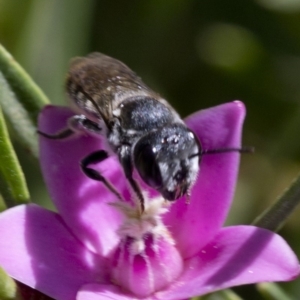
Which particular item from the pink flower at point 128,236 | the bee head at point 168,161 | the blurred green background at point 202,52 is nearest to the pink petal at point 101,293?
the pink flower at point 128,236


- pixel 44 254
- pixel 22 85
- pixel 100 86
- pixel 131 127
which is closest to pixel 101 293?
pixel 44 254

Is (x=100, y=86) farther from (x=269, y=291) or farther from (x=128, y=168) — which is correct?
(x=269, y=291)

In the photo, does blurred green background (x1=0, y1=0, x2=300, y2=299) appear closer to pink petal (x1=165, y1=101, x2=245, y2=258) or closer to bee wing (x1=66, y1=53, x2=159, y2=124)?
bee wing (x1=66, y1=53, x2=159, y2=124)

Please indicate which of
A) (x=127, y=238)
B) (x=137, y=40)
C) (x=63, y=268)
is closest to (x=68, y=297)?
(x=63, y=268)

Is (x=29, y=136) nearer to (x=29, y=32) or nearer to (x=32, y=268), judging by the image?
(x=32, y=268)

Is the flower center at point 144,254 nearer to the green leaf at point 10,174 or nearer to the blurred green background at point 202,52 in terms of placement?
the green leaf at point 10,174

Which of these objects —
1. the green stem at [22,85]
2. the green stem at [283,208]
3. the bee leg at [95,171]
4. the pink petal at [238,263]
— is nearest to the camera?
the pink petal at [238,263]
